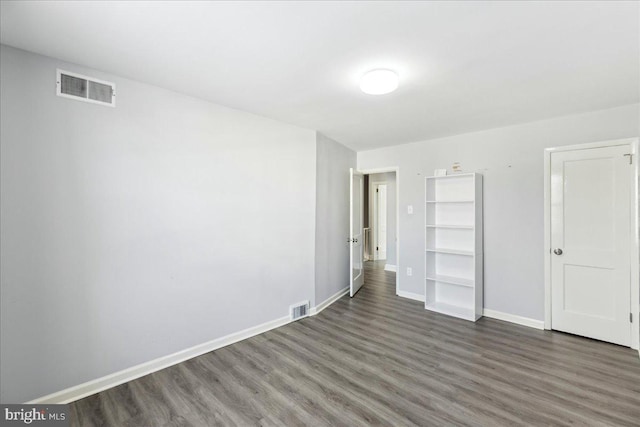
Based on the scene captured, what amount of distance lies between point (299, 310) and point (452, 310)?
214 cm

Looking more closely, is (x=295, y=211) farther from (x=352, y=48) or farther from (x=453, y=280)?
(x=453, y=280)

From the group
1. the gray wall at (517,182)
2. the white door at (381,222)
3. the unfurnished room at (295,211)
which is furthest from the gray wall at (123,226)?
the white door at (381,222)

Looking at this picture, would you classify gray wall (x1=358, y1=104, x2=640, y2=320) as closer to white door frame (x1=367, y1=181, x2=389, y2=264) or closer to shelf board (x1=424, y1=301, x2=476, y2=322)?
shelf board (x1=424, y1=301, x2=476, y2=322)

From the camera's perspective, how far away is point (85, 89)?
219 cm

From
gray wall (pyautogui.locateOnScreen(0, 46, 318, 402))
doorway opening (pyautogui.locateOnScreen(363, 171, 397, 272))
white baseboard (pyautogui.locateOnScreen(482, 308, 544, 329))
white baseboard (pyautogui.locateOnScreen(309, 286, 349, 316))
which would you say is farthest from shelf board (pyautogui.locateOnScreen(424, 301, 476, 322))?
doorway opening (pyautogui.locateOnScreen(363, 171, 397, 272))

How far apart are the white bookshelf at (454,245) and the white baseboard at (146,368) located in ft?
7.71

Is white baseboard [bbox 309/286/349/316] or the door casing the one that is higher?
the door casing

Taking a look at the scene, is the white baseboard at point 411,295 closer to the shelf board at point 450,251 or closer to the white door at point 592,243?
the shelf board at point 450,251

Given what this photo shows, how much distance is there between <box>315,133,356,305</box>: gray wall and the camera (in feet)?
13.4

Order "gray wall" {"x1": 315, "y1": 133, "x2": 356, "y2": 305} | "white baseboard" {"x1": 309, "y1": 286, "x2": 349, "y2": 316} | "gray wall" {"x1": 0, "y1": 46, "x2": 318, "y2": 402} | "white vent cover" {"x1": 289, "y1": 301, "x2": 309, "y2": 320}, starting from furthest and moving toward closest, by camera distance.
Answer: "gray wall" {"x1": 315, "y1": 133, "x2": 356, "y2": 305}, "white baseboard" {"x1": 309, "y1": 286, "x2": 349, "y2": 316}, "white vent cover" {"x1": 289, "y1": 301, "x2": 309, "y2": 320}, "gray wall" {"x1": 0, "y1": 46, "x2": 318, "y2": 402}

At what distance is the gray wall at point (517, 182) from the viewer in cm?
316

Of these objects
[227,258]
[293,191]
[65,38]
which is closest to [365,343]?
[227,258]

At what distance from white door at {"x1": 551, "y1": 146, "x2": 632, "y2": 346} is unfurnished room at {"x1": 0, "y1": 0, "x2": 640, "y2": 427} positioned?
0.02 metres

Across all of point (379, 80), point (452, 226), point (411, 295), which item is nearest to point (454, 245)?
point (452, 226)
